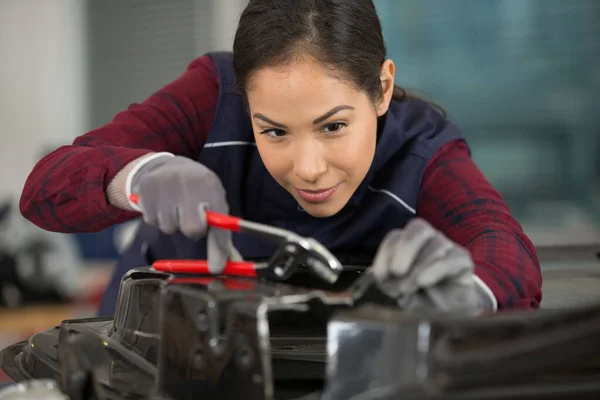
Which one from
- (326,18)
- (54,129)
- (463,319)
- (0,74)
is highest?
(326,18)

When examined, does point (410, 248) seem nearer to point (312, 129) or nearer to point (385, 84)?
point (312, 129)

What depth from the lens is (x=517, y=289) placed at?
839 millimetres

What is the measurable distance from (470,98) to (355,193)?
7.71 ft

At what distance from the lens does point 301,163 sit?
3.22 feet

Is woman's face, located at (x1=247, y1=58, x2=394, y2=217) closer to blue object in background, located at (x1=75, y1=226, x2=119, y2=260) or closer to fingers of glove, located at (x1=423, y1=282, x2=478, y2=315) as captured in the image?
fingers of glove, located at (x1=423, y1=282, x2=478, y2=315)

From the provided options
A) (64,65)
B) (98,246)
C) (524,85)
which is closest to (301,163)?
(524,85)

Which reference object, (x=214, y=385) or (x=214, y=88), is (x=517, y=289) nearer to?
(x=214, y=385)

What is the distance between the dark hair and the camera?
3.23ft

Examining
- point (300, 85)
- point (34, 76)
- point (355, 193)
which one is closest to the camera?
point (300, 85)

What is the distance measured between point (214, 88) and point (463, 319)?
826mm

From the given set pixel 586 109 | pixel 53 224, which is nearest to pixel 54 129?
pixel 586 109

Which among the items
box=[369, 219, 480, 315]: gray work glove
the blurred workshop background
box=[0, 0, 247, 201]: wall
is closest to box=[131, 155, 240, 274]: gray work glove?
box=[369, 219, 480, 315]: gray work glove

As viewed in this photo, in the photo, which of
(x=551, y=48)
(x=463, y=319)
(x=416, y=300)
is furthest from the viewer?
(x=551, y=48)

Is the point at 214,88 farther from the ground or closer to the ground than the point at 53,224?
farther from the ground
